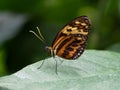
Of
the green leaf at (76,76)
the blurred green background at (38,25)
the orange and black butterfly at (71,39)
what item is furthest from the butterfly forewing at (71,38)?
the blurred green background at (38,25)

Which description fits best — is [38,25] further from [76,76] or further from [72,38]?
[76,76]

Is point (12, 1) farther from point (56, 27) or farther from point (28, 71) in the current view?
point (28, 71)

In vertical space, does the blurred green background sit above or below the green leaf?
below

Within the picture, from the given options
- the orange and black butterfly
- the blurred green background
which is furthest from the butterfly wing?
the blurred green background

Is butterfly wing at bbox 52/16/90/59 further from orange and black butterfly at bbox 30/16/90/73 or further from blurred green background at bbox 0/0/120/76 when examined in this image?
blurred green background at bbox 0/0/120/76

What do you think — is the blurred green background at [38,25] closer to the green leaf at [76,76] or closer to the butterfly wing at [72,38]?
the butterfly wing at [72,38]

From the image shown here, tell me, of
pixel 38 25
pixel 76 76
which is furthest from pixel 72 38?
pixel 38 25

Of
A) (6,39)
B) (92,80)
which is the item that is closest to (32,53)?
(6,39)
